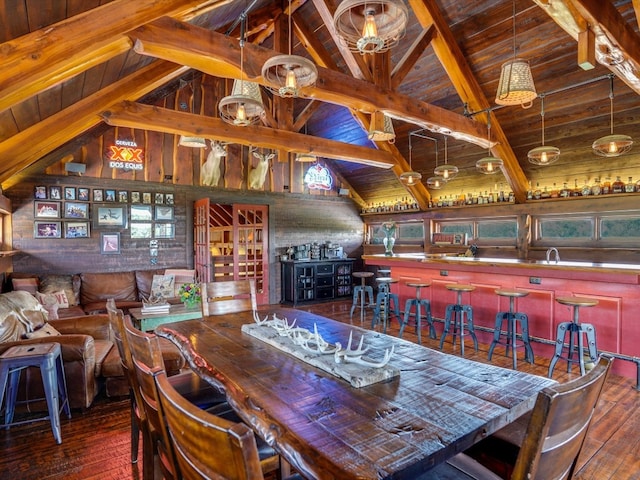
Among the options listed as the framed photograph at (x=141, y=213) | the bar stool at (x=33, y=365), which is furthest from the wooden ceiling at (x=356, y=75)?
the bar stool at (x=33, y=365)

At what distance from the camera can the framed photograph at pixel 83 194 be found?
6.08 meters

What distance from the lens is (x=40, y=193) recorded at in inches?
226

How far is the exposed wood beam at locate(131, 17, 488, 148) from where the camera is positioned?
2939 mm

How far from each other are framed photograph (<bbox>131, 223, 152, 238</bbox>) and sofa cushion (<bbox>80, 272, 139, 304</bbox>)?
74 centimetres

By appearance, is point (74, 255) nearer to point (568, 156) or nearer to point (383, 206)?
point (383, 206)

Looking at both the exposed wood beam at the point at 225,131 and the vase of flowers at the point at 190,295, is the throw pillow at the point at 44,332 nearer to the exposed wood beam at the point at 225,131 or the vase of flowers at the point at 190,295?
the vase of flowers at the point at 190,295

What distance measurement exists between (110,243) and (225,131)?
3037 mm

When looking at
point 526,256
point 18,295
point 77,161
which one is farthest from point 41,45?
point 526,256

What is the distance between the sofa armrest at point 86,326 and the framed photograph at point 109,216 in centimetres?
311

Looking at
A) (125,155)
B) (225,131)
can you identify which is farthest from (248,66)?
(125,155)

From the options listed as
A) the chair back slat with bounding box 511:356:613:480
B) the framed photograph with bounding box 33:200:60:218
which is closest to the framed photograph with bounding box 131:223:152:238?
the framed photograph with bounding box 33:200:60:218

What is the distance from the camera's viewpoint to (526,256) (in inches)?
258

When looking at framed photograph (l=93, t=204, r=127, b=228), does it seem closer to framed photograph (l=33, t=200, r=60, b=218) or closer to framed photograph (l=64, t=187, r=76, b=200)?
framed photograph (l=64, t=187, r=76, b=200)

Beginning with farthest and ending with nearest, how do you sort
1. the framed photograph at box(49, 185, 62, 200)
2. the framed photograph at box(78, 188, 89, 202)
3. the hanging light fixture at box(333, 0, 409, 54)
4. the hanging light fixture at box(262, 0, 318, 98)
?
the framed photograph at box(78, 188, 89, 202), the framed photograph at box(49, 185, 62, 200), the hanging light fixture at box(262, 0, 318, 98), the hanging light fixture at box(333, 0, 409, 54)
